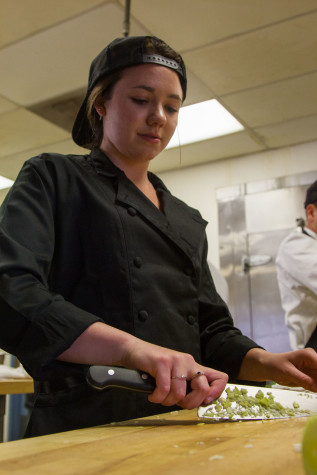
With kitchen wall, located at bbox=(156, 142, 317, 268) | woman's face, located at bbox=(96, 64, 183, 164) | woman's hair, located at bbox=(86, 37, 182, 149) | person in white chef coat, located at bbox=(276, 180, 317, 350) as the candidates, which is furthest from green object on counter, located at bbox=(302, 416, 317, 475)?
kitchen wall, located at bbox=(156, 142, 317, 268)

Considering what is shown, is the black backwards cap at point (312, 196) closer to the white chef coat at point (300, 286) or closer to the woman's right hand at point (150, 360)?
the white chef coat at point (300, 286)

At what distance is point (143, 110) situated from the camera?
1036 millimetres

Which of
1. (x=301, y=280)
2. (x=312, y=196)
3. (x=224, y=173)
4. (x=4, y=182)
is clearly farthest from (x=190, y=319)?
(x=4, y=182)

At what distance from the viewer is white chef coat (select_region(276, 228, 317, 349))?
8.46 feet

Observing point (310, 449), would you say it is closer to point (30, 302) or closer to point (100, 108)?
point (30, 302)

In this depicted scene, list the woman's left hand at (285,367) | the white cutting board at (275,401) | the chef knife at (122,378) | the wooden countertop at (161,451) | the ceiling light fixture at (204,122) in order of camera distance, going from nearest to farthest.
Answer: the wooden countertop at (161,451) < the chef knife at (122,378) < the white cutting board at (275,401) < the woman's left hand at (285,367) < the ceiling light fixture at (204,122)

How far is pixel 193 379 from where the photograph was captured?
2.39ft

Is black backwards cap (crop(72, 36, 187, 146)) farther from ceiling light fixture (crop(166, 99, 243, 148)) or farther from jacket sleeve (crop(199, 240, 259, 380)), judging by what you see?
ceiling light fixture (crop(166, 99, 243, 148))

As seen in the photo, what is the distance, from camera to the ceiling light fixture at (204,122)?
3.48 meters

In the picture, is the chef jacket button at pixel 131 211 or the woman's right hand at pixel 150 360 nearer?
the woman's right hand at pixel 150 360

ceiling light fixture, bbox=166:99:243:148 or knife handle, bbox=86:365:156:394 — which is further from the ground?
ceiling light fixture, bbox=166:99:243:148

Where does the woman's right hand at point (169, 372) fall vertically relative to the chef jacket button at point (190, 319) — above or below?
below

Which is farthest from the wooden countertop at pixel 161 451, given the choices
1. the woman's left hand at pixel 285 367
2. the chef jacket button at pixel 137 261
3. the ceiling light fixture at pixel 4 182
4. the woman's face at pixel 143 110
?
the ceiling light fixture at pixel 4 182

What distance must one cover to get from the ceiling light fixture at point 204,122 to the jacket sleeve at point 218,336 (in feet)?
7.51
